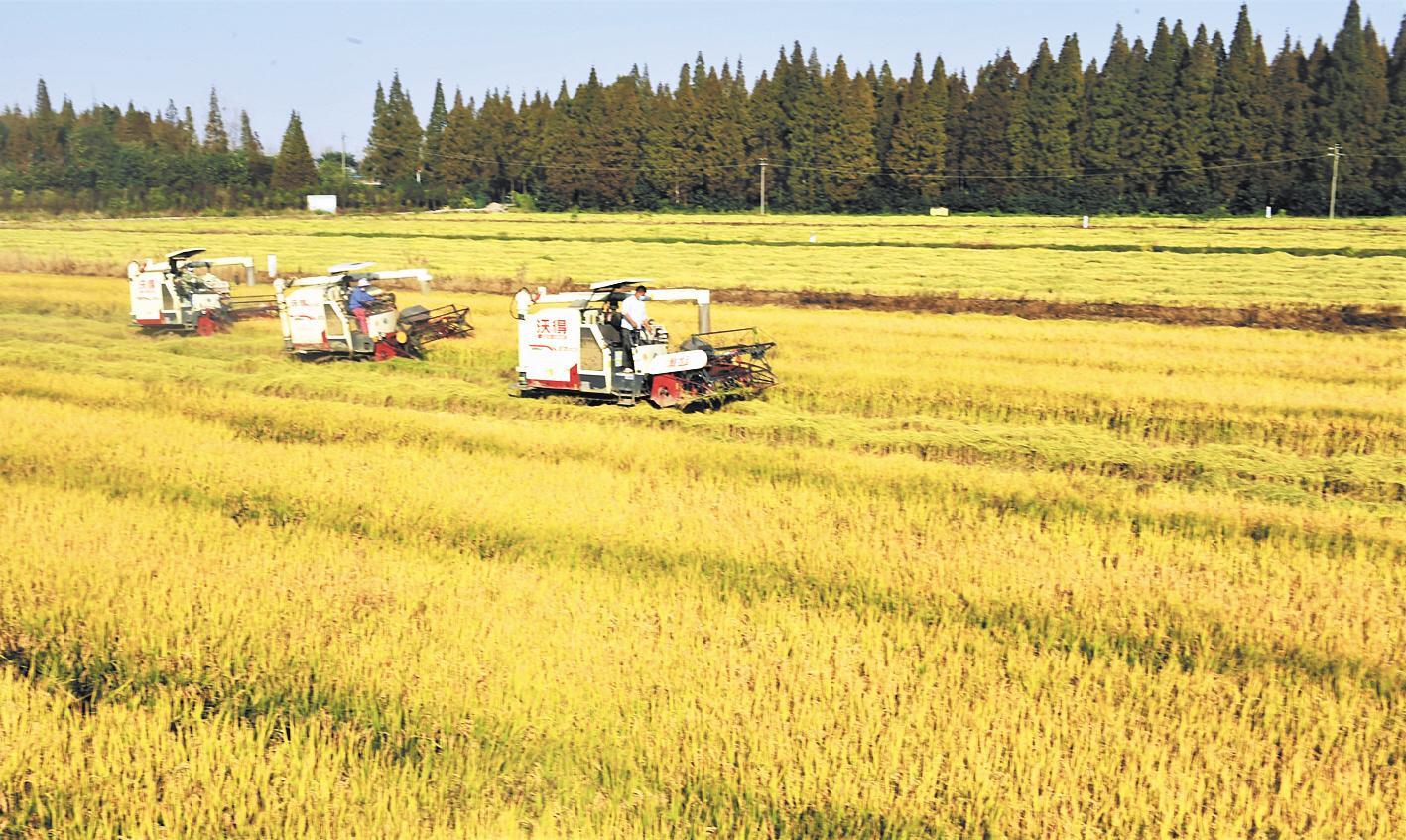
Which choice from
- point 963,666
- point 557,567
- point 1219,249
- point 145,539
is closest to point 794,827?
point 963,666

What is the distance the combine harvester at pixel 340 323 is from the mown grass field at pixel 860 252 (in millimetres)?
18129

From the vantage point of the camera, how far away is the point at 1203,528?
43.1 ft

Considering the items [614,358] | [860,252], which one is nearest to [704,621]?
[614,358]

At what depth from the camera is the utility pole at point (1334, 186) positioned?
7919 cm

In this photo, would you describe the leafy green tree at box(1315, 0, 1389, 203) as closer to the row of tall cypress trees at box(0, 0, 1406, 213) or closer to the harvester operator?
the row of tall cypress trees at box(0, 0, 1406, 213)

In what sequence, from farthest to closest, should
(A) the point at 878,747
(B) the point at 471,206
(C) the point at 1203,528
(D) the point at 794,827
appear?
1. (B) the point at 471,206
2. (C) the point at 1203,528
3. (A) the point at 878,747
4. (D) the point at 794,827

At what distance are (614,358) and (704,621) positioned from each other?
11715 mm

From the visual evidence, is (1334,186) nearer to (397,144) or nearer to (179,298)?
(179,298)

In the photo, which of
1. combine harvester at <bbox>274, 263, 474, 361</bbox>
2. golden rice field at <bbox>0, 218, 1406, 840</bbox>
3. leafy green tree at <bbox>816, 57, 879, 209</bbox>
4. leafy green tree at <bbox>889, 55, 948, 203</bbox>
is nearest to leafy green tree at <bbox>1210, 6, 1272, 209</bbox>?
leafy green tree at <bbox>889, 55, 948, 203</bbox>

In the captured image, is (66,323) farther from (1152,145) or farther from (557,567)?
(1152,145)

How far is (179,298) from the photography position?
30875mm

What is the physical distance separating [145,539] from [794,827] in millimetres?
8220

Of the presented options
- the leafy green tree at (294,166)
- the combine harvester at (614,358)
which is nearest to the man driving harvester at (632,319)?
the combine harvester at (614,358)

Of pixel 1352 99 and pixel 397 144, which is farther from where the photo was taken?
pixel 397 144
